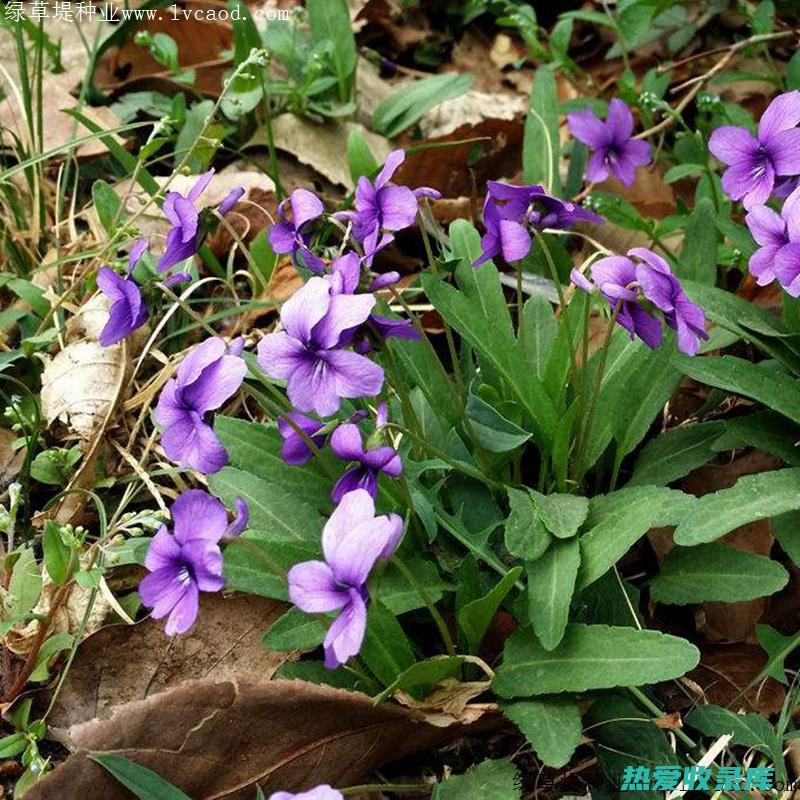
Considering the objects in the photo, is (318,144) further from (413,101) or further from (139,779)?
(139,779)

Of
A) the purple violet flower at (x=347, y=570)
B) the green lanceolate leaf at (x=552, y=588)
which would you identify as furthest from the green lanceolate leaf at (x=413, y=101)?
the purple violet flower at (x=347, y=570)

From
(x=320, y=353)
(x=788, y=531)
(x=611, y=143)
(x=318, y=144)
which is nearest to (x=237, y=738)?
(x=320, y=353)

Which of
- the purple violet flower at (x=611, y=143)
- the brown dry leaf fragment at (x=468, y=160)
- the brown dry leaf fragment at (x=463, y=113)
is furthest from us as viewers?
the brown dry leaf fragment at (x=463, y=113)

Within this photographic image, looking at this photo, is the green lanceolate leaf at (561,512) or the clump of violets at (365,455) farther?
the green lanceolate leaf at (561,512)

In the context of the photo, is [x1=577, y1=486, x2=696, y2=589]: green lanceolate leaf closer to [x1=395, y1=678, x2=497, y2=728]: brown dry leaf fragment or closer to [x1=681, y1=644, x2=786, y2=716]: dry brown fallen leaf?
[x1=395, y1=678, x2=497, y2=728]: brown dry leaf fragment

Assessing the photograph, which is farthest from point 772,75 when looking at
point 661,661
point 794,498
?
point 661,661

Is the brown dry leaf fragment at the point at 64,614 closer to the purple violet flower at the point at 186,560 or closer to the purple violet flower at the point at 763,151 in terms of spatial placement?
the purple violet flower at the point at 186,560
